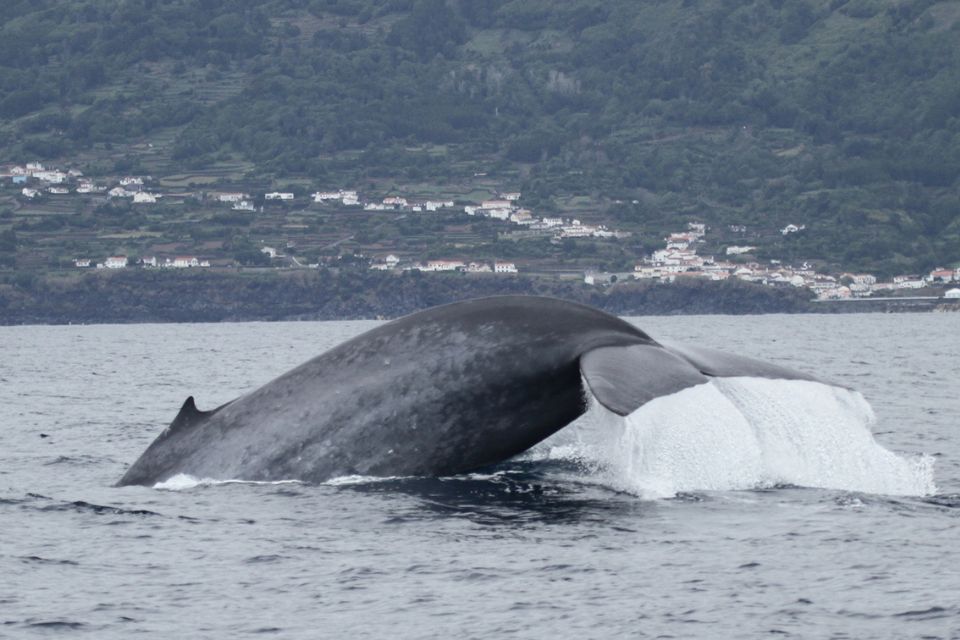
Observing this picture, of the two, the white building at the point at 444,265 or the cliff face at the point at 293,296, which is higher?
the white building at the point at 444,265

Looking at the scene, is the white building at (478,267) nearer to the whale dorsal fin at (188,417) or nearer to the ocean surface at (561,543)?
the ocean surface at (561,543)

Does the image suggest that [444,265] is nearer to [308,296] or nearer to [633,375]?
[308,296]

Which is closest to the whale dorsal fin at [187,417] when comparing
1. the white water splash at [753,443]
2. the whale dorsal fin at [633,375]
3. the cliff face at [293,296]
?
the white water splash at [753,443]

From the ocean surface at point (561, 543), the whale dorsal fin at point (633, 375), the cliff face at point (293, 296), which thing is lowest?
the ocean surface at point (561, 543)

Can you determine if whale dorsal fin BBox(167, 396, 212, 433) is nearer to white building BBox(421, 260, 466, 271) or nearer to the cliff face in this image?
the cliff face

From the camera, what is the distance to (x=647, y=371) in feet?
43.7

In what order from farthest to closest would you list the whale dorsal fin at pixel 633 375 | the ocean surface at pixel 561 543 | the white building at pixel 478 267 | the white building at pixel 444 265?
the white building at pixel 444 265, the white building at pixel 478 267, the whale dorsal fin at pixel 633 375, the ocean surface at pixel 561 543

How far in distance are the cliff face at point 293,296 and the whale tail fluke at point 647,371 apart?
156 meters

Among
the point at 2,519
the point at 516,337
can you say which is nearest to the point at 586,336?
the point at 516,337

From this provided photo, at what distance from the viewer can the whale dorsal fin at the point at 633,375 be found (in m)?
12.7

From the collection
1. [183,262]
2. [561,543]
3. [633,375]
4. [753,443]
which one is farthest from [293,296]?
[633,375]

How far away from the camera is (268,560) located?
1374 cm

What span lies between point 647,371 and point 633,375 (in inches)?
8.0

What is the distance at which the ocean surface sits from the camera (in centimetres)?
1200
